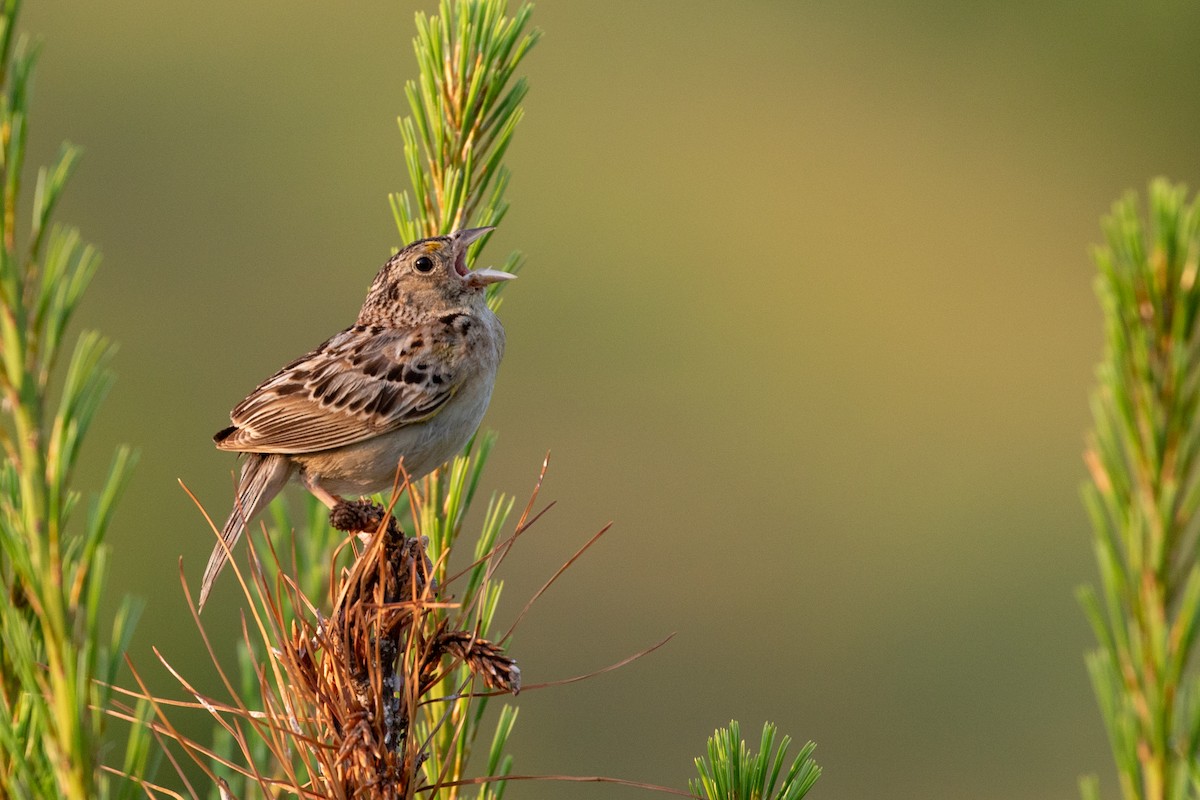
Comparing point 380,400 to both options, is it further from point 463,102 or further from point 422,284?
point 463,102

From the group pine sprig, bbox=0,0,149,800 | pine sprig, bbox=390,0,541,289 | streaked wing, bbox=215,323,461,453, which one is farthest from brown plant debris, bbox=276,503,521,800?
streaked wing, bbox=215,323,461,453

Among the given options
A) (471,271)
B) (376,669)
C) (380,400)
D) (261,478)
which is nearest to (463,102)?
(471,271)

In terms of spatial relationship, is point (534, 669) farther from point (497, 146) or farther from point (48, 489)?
point (48, 489)

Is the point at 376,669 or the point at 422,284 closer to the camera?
the point at 376,669

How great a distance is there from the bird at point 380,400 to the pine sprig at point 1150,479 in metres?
2.11

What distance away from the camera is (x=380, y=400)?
354 cm

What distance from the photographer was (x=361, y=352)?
12.6 ft

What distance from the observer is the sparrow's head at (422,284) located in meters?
3.36

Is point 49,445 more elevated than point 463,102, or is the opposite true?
point 463,102

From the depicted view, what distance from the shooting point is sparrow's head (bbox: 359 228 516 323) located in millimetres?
3361

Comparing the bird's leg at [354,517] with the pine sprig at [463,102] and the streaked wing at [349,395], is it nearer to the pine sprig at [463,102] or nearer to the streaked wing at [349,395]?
the pine sprig at [463,102]

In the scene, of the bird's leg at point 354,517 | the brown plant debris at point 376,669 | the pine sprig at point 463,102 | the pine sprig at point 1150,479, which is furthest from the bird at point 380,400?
the pine sprig at point 1150,479

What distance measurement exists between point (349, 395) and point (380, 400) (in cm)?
18

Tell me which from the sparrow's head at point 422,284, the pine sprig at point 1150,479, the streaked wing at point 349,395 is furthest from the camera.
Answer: the streaked wing at point 349,395
